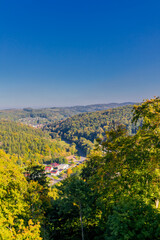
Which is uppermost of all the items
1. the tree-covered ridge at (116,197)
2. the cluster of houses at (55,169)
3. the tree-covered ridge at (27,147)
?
the tree-covered ridge at (116,197)

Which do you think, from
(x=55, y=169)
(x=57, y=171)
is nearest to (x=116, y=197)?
(x=57, y=171)

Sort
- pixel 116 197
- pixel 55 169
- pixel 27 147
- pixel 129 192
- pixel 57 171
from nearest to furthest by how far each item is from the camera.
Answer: pixel 116 197 < pixel 129 192 < pixel 57 171 < pixel 55 169 < pixel 27 147

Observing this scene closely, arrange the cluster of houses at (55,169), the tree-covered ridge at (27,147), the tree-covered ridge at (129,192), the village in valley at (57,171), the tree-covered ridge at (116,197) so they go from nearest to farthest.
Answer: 1. the tree-covered ridge at (129,192)
2. the tree-covered ridge at (116,197)
3. the village in valley at (57,171)
4. the cluster of houses at (55,169)
5. the tree-covered ridge at (27,147)

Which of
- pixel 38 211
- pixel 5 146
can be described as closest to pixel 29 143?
pixel 5 146

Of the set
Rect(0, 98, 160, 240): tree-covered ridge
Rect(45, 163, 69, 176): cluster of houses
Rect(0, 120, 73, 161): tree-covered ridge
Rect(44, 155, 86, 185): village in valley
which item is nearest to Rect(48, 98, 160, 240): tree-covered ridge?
Rect(0, 98, 160, 240): tree-covered ridge

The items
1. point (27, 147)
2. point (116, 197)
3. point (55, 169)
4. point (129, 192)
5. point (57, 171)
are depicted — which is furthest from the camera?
point (27, 147)

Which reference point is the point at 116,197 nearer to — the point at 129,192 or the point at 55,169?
the point at 129,192

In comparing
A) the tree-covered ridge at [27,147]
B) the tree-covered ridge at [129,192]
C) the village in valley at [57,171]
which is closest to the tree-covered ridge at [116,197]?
the tree-covered ridge at [129,192]

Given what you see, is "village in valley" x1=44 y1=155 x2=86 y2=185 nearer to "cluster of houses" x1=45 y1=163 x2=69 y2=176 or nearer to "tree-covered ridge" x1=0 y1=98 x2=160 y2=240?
"cluster of houses" x1=45 y1=163 x2=69 y2=176

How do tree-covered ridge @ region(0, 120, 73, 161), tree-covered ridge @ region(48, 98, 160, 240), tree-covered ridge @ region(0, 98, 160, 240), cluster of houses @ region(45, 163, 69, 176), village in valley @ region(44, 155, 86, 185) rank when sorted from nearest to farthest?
tree-covered ridge @ region(48, 98, 160, 240) → tree-covered ridge @ region(0, 98, 160, 240) → village in valley @ region(44, 155, 86, 185) → cluster of houses @ region(45, 163, 69, 176) → tree-covered ridge @ region(0, 120, 73, 161)

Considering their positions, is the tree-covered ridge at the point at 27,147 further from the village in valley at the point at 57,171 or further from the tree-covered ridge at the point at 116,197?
the tree-covered ridge at the point at 116,197

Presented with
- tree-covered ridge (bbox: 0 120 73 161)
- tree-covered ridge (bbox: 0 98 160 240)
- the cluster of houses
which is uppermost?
tree-covered ridge (bbox: 0 98 160 240)

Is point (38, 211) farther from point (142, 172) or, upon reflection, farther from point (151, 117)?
point (151, 117)
